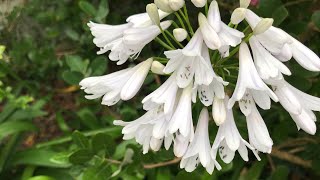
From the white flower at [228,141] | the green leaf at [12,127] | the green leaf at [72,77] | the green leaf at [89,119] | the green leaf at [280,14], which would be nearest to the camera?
the white flower at [228,141]

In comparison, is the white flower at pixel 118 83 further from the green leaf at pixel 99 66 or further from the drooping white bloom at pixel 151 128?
the green leaf at pixel 99 66

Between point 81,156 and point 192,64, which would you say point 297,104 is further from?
point 81,156

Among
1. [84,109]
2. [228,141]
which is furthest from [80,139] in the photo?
[228,141]

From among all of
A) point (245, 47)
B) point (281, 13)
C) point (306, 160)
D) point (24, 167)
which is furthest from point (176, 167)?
point (245, 47)

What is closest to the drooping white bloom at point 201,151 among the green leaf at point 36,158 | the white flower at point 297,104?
the white flower at point 297,104

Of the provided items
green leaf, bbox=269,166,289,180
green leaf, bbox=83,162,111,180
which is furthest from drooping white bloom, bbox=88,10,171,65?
green leaf, bbox=269,166,289,180

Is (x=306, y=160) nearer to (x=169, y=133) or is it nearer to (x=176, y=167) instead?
(x=176, y=167)

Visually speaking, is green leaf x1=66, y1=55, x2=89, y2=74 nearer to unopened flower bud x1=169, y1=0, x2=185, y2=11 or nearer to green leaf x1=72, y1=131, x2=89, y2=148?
green leaf x1=72, y1=131, x2=89, y2=148
